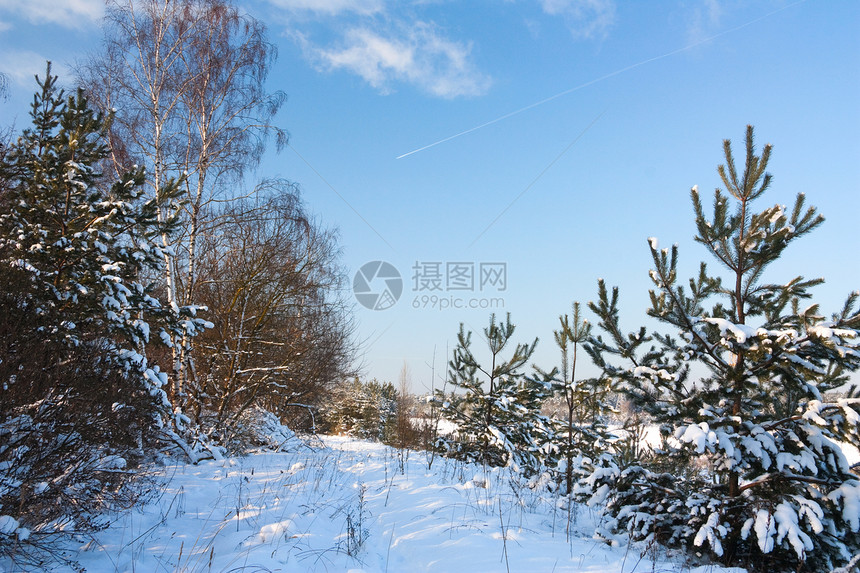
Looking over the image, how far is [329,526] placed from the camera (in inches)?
162

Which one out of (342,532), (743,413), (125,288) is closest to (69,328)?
(125,288)

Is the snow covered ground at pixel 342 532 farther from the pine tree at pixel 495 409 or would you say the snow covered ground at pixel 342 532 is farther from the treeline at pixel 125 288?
the pine tree at pixel 495 409

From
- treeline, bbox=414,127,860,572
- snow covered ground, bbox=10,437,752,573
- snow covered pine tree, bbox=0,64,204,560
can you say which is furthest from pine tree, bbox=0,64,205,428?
treeline, bbox=414,127,860,572

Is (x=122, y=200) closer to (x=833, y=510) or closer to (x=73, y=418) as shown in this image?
(x=73, y=418)

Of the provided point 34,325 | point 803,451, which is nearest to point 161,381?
point 34,325

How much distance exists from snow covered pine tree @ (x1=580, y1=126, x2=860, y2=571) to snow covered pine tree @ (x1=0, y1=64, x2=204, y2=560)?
4581 millimetres

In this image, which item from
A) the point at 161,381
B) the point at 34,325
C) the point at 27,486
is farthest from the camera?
the point at 161,381

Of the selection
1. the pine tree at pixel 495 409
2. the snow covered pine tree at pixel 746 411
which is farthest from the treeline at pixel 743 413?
the pine tree at pixel 495 409

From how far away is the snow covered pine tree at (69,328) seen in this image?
3041mm

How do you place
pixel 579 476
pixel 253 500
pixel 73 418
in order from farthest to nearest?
pixel 579 476 → pixel 253 500 → pixel 73 418

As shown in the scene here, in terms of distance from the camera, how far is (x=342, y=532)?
12.9ft

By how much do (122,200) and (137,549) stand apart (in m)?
3.84

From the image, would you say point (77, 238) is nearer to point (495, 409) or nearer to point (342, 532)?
point (342, 532)

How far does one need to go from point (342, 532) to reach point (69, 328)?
3.06 m
